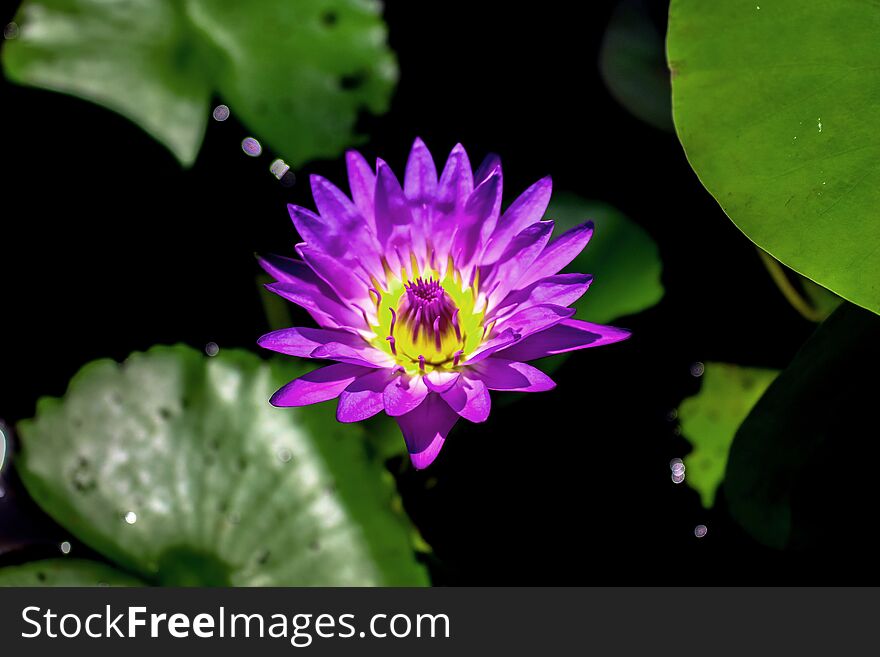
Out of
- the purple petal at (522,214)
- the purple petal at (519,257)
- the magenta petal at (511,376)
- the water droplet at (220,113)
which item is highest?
the water droplet at (220,113)

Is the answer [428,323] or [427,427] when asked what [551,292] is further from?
[427,427]

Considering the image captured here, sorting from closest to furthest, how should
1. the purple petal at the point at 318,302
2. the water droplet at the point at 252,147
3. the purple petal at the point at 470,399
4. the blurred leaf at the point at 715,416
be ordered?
the purple petal at the point at 470,399 < the purple petal at the point at 318,302 < the blurred leaf at the point at 715,416 < the water droplet at the point at 252,147

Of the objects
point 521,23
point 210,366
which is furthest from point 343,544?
point 521,23

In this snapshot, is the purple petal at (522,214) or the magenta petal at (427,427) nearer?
the magenta petal at (427,427)

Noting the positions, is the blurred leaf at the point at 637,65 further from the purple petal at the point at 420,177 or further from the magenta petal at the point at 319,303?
the magenta petal at the point at 319,303

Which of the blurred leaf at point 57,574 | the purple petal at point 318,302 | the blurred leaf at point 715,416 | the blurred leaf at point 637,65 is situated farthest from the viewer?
the blurred leaf at point 637,65

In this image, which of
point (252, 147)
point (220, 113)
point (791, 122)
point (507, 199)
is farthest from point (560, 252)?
point (220, 113)

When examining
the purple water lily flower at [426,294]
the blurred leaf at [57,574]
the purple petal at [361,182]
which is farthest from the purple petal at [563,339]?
the blurred leaf at [57,574]

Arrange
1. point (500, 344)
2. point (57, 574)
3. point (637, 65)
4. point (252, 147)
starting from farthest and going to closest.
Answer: point (252, 147) < point (637, 65) < point (57, 574) < point (500, 344)

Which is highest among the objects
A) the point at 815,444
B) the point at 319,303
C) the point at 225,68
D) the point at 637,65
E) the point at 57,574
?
the point at 225,68
